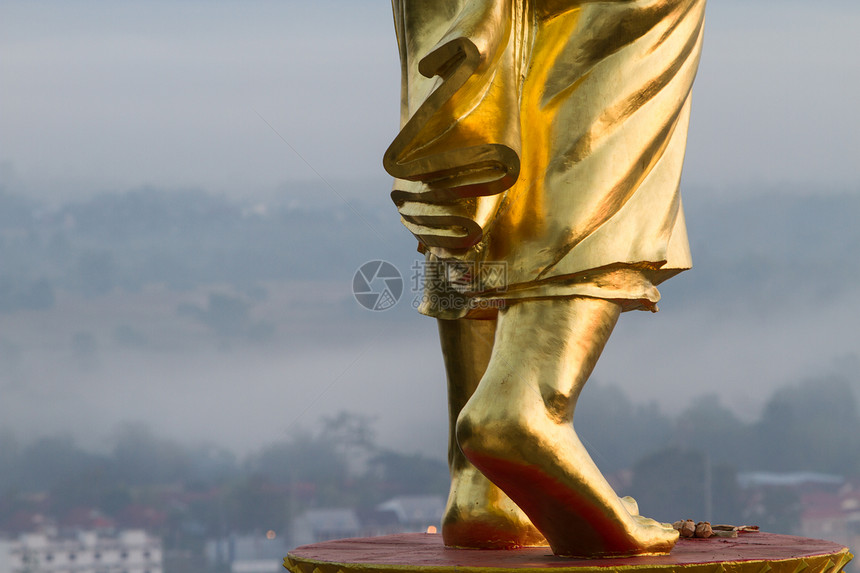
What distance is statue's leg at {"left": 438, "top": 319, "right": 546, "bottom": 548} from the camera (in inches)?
112

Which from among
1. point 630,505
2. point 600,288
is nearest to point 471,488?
point 630,505

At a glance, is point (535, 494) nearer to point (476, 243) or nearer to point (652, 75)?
point (476, 243)

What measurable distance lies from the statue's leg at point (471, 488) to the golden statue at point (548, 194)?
293 millimetres

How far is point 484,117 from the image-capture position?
2.34m

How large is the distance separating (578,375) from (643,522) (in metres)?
0.42

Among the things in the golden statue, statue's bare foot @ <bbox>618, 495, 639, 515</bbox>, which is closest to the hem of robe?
the golden statue

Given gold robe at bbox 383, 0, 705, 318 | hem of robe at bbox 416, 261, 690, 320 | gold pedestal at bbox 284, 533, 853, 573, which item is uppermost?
gold robe at bbox 383, 0, 705, 318

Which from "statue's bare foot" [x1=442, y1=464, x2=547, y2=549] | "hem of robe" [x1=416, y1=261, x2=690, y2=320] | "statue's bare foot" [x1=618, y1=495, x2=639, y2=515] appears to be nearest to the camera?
"hem of robe" [x1=416, y1=261, x2=690, y2=320]

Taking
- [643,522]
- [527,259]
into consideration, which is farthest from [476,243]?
[643,522]

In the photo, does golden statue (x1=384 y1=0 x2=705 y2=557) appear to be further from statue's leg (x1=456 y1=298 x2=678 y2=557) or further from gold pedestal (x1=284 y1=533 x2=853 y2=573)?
gold pedestal (x1=284 y1=533 x2=853 y2=573)

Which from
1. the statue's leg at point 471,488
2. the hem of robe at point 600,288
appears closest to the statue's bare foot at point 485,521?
the statue's leg at point 471,488

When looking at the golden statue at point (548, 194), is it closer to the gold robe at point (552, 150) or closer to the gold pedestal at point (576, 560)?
the gold robe at point (552, 150)

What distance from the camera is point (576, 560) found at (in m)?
2.43

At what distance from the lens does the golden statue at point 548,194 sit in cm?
234
